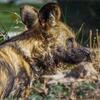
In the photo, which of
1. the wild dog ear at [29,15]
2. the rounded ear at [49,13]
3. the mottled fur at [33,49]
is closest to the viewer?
the mottled fur at [33,49]

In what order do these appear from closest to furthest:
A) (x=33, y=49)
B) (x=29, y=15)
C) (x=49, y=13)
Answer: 1. (x=33, y=49)
2. (x=49, y=13)
3. (x=29, y=15)

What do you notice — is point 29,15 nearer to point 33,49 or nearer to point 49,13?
point 49,13

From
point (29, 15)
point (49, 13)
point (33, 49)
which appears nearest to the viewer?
point (33, 49)

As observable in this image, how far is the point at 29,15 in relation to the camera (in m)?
8.66

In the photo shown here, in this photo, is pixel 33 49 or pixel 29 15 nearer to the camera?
pixel 33 49

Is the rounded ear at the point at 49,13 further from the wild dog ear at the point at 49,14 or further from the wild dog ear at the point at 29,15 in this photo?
the wild dog ear at the point at 29,15

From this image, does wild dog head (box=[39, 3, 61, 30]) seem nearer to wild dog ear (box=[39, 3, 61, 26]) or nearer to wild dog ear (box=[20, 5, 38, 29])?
wild dog ear (box=[39, 3, 61, 26])

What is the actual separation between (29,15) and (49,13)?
0.86 ft

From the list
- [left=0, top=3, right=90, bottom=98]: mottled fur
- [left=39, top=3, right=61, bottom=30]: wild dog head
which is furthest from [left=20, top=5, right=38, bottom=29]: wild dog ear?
[left=39, top=3, right=61, bottom=30]: wild dog head

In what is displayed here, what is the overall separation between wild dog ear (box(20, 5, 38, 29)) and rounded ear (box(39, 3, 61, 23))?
0.36 ft

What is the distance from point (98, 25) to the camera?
62.0 ft

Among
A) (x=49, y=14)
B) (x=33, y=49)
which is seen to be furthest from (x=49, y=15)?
(x=33, y=49)

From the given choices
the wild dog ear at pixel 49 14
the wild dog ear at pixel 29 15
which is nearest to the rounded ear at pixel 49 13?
the wild dog ear at pixel 49 14

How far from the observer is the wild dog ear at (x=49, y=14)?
8.45m
